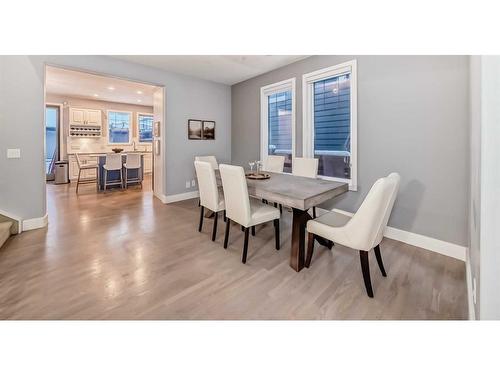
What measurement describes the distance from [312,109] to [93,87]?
5.40 meters

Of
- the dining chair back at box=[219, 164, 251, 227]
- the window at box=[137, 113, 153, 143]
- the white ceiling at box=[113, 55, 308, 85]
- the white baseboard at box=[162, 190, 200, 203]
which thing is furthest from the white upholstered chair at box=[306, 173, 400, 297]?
the window at box=[137, 113, 153, 143]

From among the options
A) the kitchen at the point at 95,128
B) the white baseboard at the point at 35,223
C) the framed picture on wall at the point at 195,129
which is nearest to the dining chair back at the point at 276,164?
the framed picture on wall at the point at 195,129

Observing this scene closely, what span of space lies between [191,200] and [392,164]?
359cm

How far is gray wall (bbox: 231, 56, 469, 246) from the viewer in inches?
92.2

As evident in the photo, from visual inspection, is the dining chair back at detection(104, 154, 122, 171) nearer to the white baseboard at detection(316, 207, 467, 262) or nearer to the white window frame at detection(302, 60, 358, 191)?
the white window frame at detection(302, 60, 358, 191)

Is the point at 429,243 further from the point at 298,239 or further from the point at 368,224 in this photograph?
the point at 298,239

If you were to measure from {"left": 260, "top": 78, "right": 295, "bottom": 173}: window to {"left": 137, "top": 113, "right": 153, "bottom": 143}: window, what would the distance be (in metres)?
5.78

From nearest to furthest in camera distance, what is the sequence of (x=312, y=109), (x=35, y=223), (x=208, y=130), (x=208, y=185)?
(x=208, y=185)
(x=35, y=223)
(x=312, y=109)
(x=208, y=130)

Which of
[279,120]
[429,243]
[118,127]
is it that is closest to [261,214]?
[429,243]

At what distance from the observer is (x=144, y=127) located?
8758mm

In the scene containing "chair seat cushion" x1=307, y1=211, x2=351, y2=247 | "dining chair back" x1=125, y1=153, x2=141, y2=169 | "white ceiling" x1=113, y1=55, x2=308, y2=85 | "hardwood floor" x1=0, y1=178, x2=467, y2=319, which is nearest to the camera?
"hardwood floor" x1=0, y1=178, x2=467, y2=319
